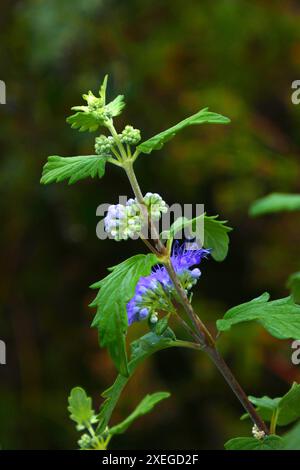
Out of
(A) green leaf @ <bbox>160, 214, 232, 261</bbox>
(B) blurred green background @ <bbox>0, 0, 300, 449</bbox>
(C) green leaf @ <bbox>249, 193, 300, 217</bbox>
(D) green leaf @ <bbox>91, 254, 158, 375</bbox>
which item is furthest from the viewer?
(B) blurred green background @ <bbox>0, 0, 300, 449</bbox>

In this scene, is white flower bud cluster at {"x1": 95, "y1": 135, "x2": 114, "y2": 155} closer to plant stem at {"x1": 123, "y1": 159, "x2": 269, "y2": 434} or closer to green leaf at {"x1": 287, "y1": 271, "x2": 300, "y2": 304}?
plant stem at {"x1": 123, "y1": 159, "x2": 269, "y2": 434}

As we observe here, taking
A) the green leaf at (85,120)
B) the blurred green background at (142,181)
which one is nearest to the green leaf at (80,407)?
the green leaf at (85,120)

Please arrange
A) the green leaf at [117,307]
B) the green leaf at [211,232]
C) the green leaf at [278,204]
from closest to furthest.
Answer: the green leaf at [278,204], the green leaf at [117,307], the green leaf at [211,232]

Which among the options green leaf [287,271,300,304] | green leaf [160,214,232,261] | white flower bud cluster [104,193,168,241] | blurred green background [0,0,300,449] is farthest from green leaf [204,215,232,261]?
blurred green background [0,0,300,449]

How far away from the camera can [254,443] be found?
0.83 meters

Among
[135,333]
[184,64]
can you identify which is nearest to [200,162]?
[184,64]

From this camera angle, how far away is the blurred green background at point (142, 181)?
Answer: 2.82 meters

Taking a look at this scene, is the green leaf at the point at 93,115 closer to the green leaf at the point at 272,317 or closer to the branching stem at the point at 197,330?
the branching stem at the point at 197,330

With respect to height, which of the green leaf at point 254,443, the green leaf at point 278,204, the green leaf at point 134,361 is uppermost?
the green leaf at point 278,204

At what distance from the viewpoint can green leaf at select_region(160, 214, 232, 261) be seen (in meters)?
0.89

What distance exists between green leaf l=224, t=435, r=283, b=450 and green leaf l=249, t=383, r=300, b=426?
59mm

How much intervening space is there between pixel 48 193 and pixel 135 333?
70 cm

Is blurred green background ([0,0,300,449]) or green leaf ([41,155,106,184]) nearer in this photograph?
green leaf ([41,155,106,184])

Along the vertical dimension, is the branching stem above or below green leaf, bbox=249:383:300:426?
above
